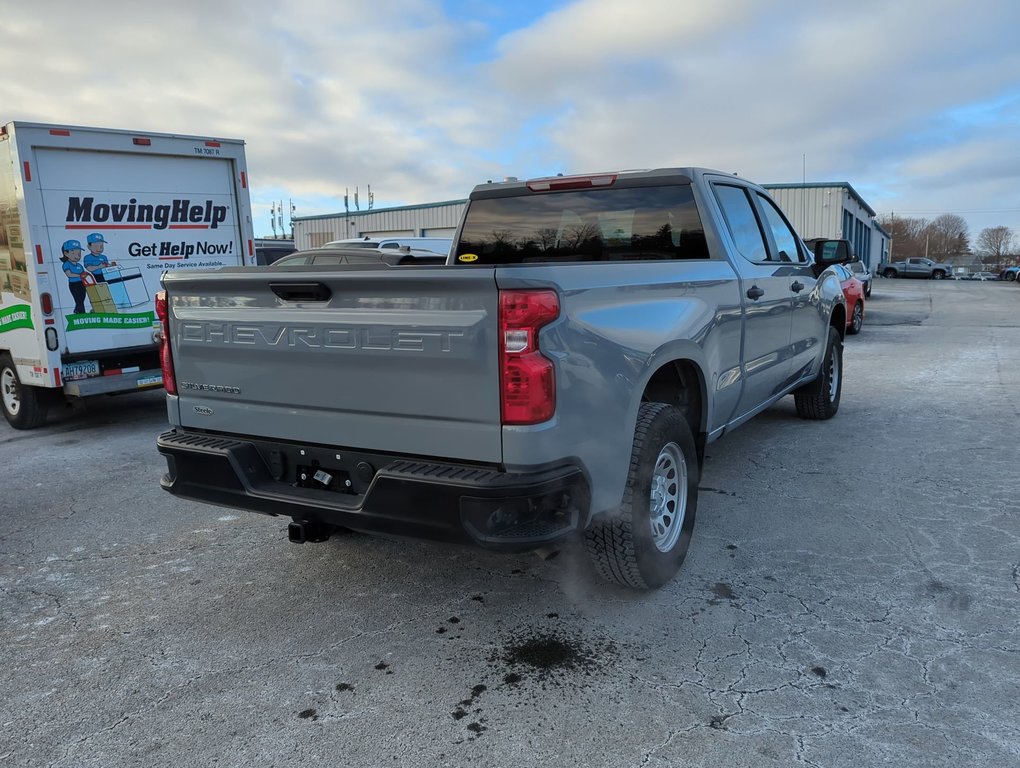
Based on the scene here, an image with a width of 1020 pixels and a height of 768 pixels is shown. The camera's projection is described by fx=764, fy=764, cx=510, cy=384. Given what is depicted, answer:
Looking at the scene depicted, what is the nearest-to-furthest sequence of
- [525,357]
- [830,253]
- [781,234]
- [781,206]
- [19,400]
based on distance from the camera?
A: [525,357] < [781,234] < [830,253] < [19,400] < [781,206]

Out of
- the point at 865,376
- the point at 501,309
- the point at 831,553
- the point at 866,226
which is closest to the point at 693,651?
the point at 831,553

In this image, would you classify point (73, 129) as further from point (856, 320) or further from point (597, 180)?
point (856, 320)

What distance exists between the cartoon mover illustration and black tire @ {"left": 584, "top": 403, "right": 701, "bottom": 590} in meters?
6.31

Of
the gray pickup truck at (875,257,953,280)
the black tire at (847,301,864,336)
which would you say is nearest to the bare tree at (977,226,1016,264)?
the gray pickup truck at (875,257,953,280)

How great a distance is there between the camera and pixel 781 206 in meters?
27.0

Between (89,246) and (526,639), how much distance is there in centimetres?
648

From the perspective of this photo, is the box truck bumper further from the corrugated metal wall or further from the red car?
the corrugated metal wall

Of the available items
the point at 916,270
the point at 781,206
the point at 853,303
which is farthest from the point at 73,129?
the point at 916,270

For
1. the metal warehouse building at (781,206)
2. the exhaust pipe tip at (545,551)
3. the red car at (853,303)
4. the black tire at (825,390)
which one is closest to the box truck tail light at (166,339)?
the exhaust pipe tip at (545,551)

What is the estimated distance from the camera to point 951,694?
111 inches

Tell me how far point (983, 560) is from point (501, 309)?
9.88 ft

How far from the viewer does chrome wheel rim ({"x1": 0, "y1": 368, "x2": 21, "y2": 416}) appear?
7969 mm

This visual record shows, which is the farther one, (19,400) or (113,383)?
(19,400)

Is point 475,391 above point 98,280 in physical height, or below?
below
